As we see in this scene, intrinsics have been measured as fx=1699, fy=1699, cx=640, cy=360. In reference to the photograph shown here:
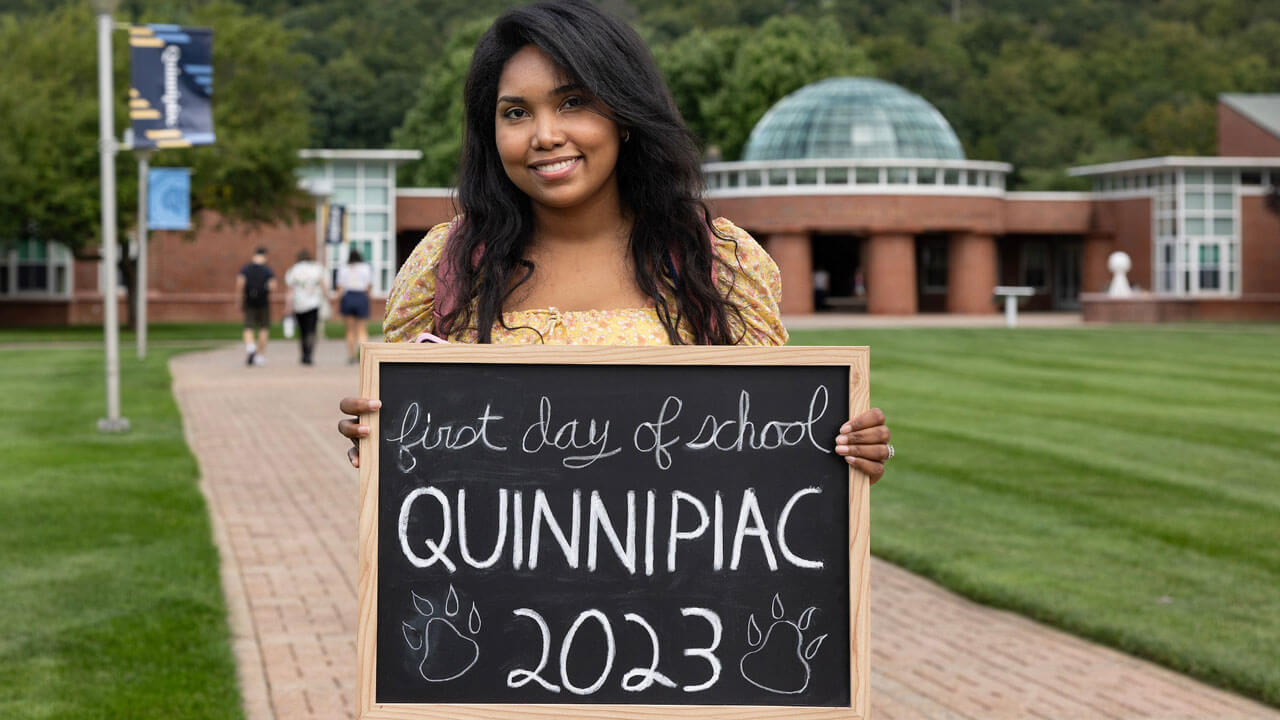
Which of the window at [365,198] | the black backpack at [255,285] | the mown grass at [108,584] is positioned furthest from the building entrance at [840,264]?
the mown grass at [108,584]

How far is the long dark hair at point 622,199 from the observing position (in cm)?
318

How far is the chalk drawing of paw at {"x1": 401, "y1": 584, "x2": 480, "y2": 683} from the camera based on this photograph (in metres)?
3.08

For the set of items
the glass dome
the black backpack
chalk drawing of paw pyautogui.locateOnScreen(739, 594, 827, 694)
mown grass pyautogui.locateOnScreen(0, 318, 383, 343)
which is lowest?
chalk drawing of paw pyautogui.locateOnScreen(739, 594, 827, 694)

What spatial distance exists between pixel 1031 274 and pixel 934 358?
1482 inches

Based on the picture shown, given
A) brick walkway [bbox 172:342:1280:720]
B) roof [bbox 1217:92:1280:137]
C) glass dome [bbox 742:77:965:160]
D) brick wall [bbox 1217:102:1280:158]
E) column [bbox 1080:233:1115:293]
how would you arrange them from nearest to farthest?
brick walkway [bbox 172:342:1280:720] → glass dome [bbox 742:77:965:160] → column [bbox 1080:233:1115:293] → brick wall [bbox 1217:102:1280:158] → roof [bbox 1217:92:1280:137]

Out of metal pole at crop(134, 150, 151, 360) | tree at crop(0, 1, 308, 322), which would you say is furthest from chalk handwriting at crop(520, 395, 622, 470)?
tree at crop(0, 1, 308, 322)

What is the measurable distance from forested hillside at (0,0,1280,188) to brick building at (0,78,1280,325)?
9694 mm

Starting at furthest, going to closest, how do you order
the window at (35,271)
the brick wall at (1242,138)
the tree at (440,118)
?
the tree at (440,118) < the brick wall at (1242,138) < the window at (35,271)

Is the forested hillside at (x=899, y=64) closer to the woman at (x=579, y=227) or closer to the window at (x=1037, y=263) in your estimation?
the window at (x=1037, y=263)

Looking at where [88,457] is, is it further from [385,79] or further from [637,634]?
[385,79]

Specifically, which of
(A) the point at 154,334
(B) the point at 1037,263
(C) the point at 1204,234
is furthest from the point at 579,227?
(B) the point at 1037,263

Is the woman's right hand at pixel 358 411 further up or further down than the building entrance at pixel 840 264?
further down

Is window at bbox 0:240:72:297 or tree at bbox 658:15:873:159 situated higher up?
tree at bbox 658:15:873:159

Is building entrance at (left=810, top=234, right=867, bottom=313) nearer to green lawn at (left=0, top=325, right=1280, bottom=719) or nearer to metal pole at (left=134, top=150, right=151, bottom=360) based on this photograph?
metal pole at (left=134, top=150, right=151, bottom=360)
